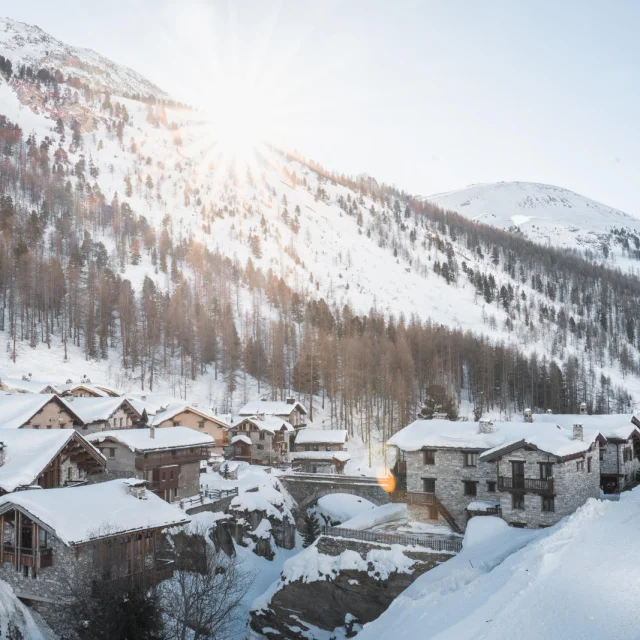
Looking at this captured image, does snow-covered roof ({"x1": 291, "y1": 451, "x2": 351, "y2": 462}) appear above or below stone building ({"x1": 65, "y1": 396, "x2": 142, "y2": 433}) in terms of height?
below

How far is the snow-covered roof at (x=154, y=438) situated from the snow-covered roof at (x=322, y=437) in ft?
78.3

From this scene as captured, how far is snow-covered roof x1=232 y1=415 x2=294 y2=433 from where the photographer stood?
2648 inches

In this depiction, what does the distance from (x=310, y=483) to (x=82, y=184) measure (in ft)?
384

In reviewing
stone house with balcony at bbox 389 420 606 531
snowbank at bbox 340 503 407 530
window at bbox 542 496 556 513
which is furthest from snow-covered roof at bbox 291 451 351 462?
window at bbox 542 496 556 513

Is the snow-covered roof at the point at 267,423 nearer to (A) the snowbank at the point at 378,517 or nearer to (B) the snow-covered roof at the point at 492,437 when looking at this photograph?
(A) the snowbank at the point at 378,517

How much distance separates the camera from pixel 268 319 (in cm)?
12144

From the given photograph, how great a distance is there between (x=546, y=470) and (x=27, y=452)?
33624 mm

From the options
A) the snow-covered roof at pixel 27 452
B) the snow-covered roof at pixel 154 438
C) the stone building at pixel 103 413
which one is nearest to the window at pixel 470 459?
the snow-covered roof at pixel 154 438

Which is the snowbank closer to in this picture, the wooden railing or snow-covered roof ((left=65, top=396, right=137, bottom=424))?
the wooden railing

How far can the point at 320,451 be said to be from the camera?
72.4 m

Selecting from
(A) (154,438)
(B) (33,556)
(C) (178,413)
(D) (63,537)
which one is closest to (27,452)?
(B) (33,556)

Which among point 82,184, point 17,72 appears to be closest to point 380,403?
point 82,184

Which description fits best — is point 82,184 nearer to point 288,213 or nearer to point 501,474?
point 288,213

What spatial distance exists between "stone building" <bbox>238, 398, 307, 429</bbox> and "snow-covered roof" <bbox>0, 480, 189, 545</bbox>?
4144 cm
